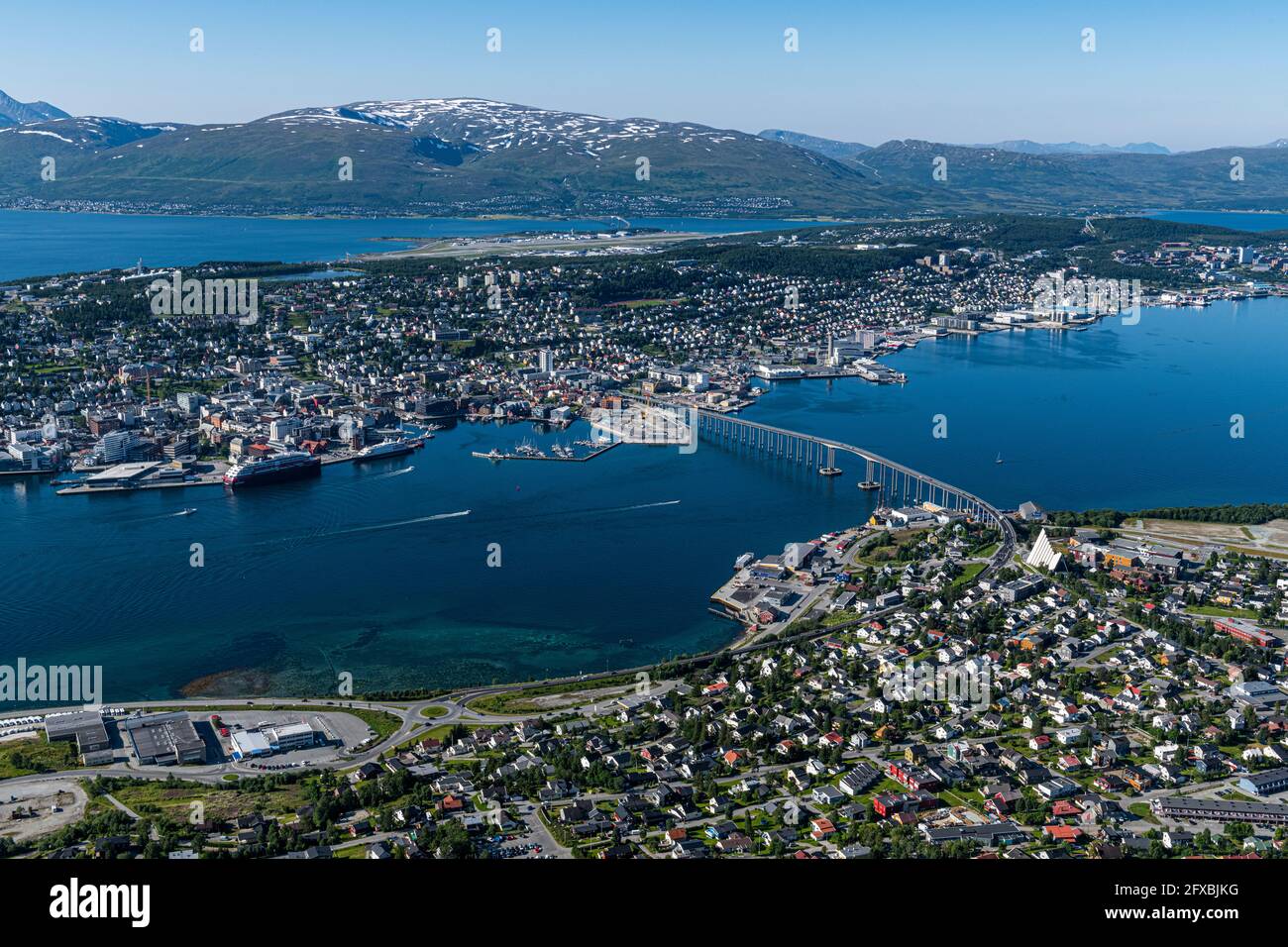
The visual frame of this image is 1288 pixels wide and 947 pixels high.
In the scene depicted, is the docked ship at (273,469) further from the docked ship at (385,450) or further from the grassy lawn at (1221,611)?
the grassy lawn at (1221,611)

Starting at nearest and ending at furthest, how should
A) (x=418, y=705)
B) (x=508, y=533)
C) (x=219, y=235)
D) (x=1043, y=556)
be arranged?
(x=418, y=705)
(x=1043, y=556)
(x=508, y=533)
(x=219, y=235)

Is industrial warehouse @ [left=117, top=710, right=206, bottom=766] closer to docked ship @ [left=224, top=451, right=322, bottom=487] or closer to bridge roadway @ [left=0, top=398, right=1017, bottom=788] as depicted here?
bridge roadway @ [left=0, top=398, right=1017, bottom=788]

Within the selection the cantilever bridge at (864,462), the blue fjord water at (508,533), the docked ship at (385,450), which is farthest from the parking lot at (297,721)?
the docked ship at (385,450)

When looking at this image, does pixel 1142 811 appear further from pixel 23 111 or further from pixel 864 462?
pixel 23 111

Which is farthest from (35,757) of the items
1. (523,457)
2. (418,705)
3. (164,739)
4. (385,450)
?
(523,457)

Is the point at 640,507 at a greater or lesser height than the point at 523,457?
lesser
